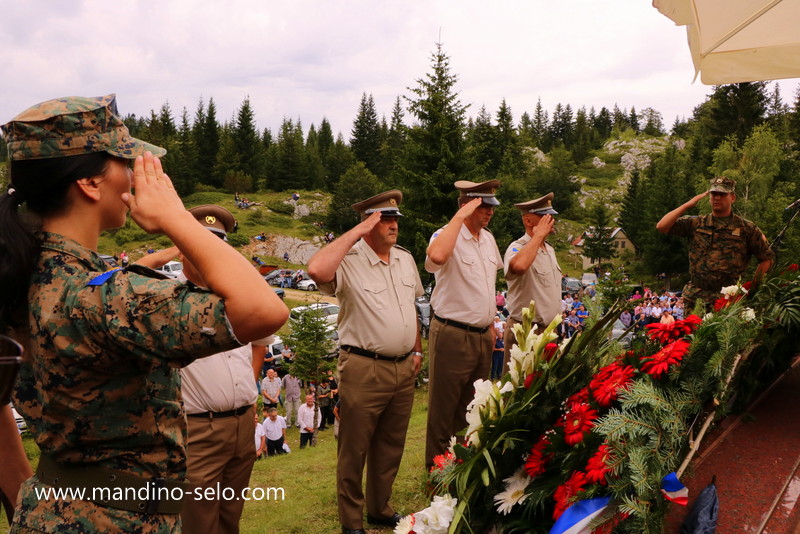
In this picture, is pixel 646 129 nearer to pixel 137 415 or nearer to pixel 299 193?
pixel 299 193

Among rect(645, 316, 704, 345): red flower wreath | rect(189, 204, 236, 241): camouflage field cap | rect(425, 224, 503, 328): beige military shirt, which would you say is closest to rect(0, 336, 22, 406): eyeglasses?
rect(645, 316, 704, 345): red flower wreath

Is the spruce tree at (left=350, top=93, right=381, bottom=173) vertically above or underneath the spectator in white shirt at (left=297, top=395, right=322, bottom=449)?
above

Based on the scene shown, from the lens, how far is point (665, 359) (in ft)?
6.35

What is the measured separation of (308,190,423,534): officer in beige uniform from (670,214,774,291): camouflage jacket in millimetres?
2884

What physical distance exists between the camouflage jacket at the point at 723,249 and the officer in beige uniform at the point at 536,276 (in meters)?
1.28

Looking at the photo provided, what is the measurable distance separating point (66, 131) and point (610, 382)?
1.73m

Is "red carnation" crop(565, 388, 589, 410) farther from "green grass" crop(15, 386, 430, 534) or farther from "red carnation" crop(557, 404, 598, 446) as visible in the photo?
"green grass" crop(15, 386, 430, 534)

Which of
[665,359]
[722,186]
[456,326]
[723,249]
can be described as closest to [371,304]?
[456,326]

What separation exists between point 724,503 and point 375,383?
8.25ft

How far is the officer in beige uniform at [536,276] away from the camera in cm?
524

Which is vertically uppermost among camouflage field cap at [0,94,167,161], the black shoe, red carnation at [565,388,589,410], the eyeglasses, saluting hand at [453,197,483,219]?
camouflage field cap at [0,94,167,161]

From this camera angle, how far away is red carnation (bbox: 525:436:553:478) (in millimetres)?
1826

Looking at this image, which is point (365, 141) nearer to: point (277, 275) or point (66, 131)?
point (277, 275)

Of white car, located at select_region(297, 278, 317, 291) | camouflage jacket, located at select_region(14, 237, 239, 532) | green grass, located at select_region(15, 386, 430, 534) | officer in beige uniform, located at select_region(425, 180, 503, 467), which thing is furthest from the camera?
white car, located at select_region(297, 278, 317, 291)
